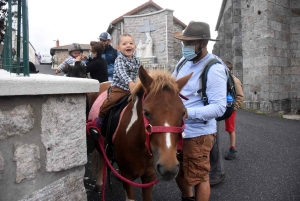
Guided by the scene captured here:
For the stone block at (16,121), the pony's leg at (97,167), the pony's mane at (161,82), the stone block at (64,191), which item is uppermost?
the pony's mane at (161,82)

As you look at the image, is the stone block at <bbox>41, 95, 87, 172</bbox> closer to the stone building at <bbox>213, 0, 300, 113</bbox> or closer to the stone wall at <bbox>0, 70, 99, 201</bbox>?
the stone wall at <bbox>0, 70, 99, 201</bbox>

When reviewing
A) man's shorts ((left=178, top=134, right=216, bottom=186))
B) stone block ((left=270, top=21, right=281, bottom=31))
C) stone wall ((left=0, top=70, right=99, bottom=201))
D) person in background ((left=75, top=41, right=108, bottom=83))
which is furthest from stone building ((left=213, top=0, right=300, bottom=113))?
→ stone wall ((left=0, top=70, right=99, bottom=201))

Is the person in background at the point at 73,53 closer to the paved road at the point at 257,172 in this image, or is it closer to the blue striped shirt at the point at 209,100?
the paved road at the point at 257,172

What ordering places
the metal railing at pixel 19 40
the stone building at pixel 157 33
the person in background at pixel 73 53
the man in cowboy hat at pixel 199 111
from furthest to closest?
1. the stone building at pixel 157 33
2. the person in background at pixel 73 53
3. the man in cowboy hat at pixel 199 111
4. the metal railing at pixel 19 40

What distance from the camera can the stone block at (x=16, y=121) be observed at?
1.92 meters

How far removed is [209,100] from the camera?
8.09 feet

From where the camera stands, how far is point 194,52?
8.59 feet

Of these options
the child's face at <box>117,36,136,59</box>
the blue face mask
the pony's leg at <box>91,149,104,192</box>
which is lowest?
the pony's leg at <box>91,149,104,192</box>

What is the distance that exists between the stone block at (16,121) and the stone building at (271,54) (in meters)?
8.55

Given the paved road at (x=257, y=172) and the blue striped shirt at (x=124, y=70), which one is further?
the paved road at (x=257, y=172)

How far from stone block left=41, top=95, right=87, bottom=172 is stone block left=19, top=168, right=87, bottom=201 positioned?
12 cm

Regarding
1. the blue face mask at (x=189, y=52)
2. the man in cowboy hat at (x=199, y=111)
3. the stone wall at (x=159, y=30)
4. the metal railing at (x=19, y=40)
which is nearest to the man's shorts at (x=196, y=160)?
the man in cowboy hat at (x=199, y=111)

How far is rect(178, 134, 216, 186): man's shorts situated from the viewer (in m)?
2.49

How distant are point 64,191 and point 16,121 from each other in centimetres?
71
